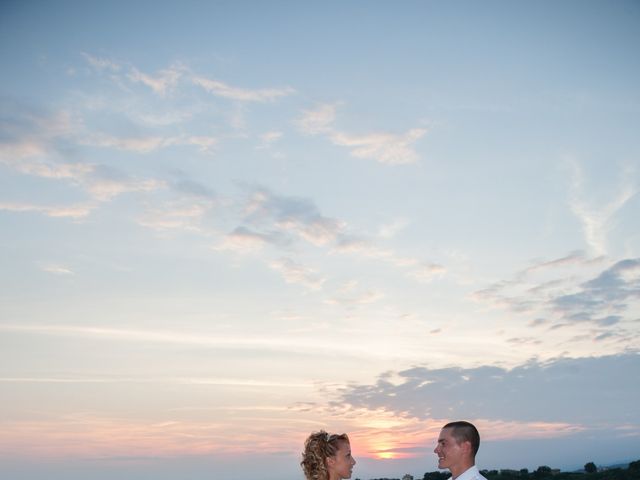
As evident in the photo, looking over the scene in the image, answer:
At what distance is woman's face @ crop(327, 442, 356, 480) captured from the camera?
43.8ft

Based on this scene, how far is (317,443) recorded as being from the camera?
1347 cm

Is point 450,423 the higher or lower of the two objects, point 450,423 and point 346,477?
the higher

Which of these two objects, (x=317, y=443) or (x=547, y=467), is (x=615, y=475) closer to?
(x=547, y=467)

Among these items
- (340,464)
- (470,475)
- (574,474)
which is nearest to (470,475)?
(470,475)

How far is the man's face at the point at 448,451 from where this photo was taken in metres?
12.1

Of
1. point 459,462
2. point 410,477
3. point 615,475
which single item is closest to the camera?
point 459,462

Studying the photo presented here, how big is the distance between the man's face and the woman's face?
1911mm

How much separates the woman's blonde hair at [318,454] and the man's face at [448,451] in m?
2.10

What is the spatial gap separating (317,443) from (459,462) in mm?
2869

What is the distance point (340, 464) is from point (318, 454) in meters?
0.47

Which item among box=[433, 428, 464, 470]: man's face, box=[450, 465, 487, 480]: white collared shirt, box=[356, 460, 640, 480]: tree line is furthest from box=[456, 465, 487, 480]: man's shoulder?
box=[356, 460, 640, 480]: tree line

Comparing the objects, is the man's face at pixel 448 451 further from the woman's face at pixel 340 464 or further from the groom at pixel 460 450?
the woman's face at pixel 340 464

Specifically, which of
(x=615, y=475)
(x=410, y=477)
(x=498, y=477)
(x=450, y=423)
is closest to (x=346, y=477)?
(x=450, y=423)

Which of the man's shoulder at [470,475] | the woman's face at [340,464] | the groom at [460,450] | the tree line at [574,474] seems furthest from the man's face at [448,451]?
the tree line at [574,474]
